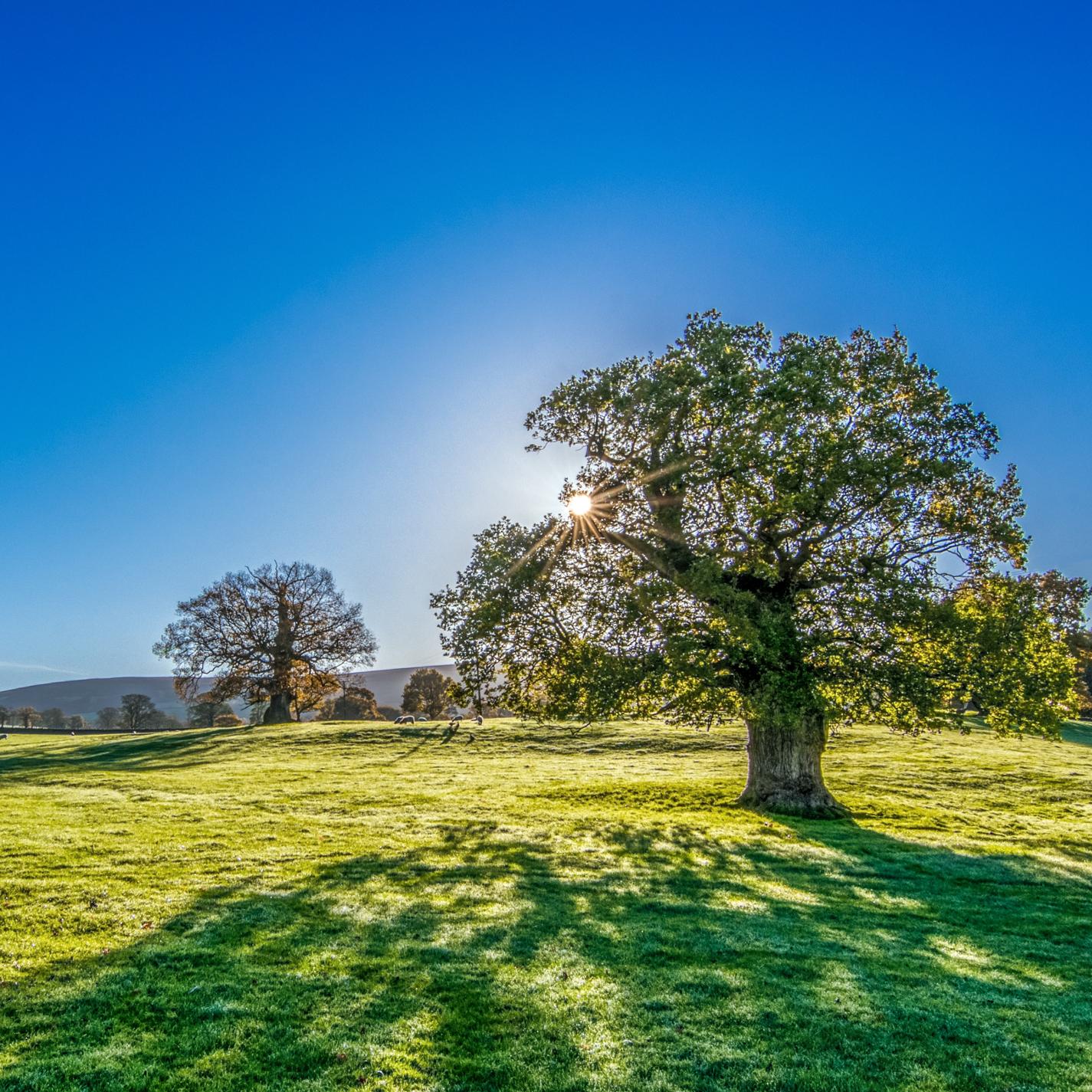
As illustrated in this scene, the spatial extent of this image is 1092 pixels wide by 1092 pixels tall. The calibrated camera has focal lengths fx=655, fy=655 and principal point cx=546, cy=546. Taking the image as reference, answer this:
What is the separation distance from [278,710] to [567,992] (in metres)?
67.0

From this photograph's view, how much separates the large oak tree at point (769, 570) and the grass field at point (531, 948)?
14.2 feet

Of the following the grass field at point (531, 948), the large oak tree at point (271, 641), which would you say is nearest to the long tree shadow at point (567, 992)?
the grass field at point (531, 948)

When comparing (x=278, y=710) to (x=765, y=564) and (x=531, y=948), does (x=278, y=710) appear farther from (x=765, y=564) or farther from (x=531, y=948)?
(x=531, y=948)

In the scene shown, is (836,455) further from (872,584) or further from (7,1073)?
(7,1073)

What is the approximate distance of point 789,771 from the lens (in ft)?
82.2

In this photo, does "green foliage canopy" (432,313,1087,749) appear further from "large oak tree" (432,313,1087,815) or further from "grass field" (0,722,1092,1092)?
"grass field" (0,722,1092,1092)

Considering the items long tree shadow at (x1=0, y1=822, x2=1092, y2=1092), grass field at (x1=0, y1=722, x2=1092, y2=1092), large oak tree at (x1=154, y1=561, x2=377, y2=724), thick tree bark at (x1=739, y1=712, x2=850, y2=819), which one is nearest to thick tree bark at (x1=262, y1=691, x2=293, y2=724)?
large oak tree at (x1=154, y1=561, x2=377, y2=724)

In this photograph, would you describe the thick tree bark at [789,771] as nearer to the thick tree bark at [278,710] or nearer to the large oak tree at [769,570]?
the large oak tree at [769,570]

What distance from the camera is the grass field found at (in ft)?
20.8

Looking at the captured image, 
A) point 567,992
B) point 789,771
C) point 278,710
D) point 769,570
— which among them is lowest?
point 278,710

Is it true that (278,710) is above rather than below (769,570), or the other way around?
below

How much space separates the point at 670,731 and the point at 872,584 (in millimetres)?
32174

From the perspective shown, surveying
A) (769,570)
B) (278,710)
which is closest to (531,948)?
(769,570)

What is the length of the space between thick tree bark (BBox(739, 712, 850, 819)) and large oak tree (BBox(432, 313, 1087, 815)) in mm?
72
